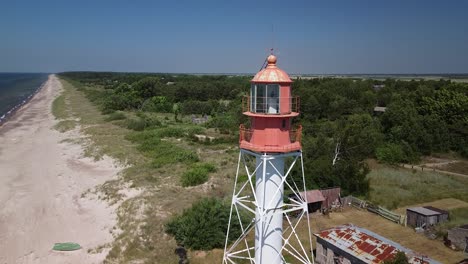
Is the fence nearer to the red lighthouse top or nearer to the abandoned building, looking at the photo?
the abandoned building

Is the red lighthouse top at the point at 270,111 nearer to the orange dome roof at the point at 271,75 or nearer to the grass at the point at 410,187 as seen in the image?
the orange dome roof at the point at 271,75

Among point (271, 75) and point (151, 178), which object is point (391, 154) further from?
point (271, 75)

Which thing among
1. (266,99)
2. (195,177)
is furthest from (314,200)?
(266,99)

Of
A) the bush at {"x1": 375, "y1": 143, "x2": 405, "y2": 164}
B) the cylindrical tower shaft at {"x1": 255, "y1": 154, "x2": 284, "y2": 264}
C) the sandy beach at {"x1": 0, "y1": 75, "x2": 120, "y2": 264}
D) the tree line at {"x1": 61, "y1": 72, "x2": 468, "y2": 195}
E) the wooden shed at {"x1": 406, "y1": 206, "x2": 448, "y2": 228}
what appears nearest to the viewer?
the cylindrical tower shaft at {"x1": 255, "y1": 154, "x2": 284, "y2": 264}

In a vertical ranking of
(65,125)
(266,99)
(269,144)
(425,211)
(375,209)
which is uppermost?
(266,99)

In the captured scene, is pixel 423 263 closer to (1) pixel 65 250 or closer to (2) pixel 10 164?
(1) pixel 65 250

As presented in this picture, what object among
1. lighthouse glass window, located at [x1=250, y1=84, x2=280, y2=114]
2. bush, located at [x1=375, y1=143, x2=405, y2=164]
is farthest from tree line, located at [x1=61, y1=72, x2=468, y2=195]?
lighthouse glass window, located at [x1=250, y1=84, x2=280, y2=114]

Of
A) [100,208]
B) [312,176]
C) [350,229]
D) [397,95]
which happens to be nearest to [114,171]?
[100,208]
